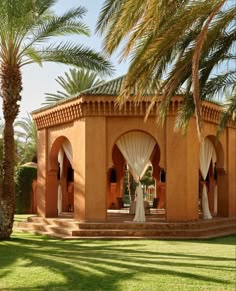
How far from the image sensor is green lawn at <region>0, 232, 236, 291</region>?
7895 mm

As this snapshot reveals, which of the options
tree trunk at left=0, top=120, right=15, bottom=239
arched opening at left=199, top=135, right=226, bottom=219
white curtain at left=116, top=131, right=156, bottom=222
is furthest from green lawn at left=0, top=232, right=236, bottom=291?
arched opening at left=199, top=135, right=226, bottom=219

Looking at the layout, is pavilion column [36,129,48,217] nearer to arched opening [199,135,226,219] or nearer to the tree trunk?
the tree trunk

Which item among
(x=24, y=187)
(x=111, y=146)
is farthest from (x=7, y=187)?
(x=24, y=187)

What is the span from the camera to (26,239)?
14.3 meters

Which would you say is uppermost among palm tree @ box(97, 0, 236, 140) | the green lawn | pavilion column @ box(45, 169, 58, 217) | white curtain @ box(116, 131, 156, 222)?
palm tree @ box(97, 0, 236, 140)

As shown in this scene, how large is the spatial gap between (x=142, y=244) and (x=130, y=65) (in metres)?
6.74

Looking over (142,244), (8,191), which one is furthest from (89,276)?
(8,191)

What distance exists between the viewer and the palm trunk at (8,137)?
1370 cm

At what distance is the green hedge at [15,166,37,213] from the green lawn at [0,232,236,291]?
13.6 metres

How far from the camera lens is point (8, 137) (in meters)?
13.8

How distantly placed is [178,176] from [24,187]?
13693 mm

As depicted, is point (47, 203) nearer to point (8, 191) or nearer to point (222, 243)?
point (8, 191)

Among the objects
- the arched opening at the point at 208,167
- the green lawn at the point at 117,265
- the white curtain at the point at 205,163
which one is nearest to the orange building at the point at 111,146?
the white curtain at the point at 205,163

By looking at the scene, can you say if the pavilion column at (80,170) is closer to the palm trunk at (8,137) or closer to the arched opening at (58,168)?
the arched opening at (58,168)
